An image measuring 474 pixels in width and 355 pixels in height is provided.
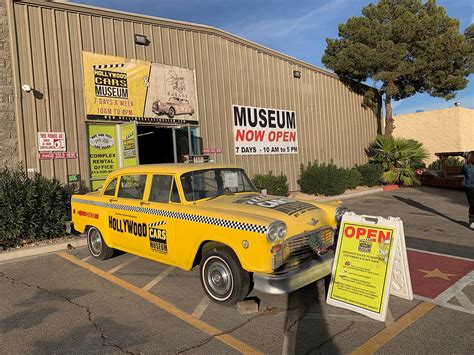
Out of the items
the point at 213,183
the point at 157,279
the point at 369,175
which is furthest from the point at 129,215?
the point at 369,175

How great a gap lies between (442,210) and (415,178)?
23.7 ft

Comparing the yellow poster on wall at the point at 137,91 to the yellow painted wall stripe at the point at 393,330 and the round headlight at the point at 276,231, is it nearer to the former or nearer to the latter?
the round headlight at the point at 276,231

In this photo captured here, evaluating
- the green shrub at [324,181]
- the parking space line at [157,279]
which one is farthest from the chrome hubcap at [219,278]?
the green shrub at [324,181]

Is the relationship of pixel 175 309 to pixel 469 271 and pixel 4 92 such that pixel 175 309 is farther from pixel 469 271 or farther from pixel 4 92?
pixel 4 92

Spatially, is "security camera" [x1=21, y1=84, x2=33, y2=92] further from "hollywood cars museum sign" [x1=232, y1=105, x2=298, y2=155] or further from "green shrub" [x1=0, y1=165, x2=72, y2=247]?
"hollywood cars museum sign" [x1=232, y1=105, x2=298, y2=155]

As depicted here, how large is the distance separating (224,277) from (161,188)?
169 centimetres

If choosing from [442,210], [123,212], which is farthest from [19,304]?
[442,210]

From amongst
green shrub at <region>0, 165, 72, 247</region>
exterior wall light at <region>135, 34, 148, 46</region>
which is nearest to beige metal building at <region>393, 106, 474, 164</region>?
exterior wall light at <region>135, 34, 148, 46</region>

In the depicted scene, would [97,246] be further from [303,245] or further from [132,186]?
[303,245]

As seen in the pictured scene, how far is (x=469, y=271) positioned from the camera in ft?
17.7

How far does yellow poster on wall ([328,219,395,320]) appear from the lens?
3990 millimetres

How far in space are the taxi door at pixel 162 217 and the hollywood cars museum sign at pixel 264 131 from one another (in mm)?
8804

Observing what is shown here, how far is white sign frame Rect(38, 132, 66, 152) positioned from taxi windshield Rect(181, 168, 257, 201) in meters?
6.10

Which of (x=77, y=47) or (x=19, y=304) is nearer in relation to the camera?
(x=19, y=304)
